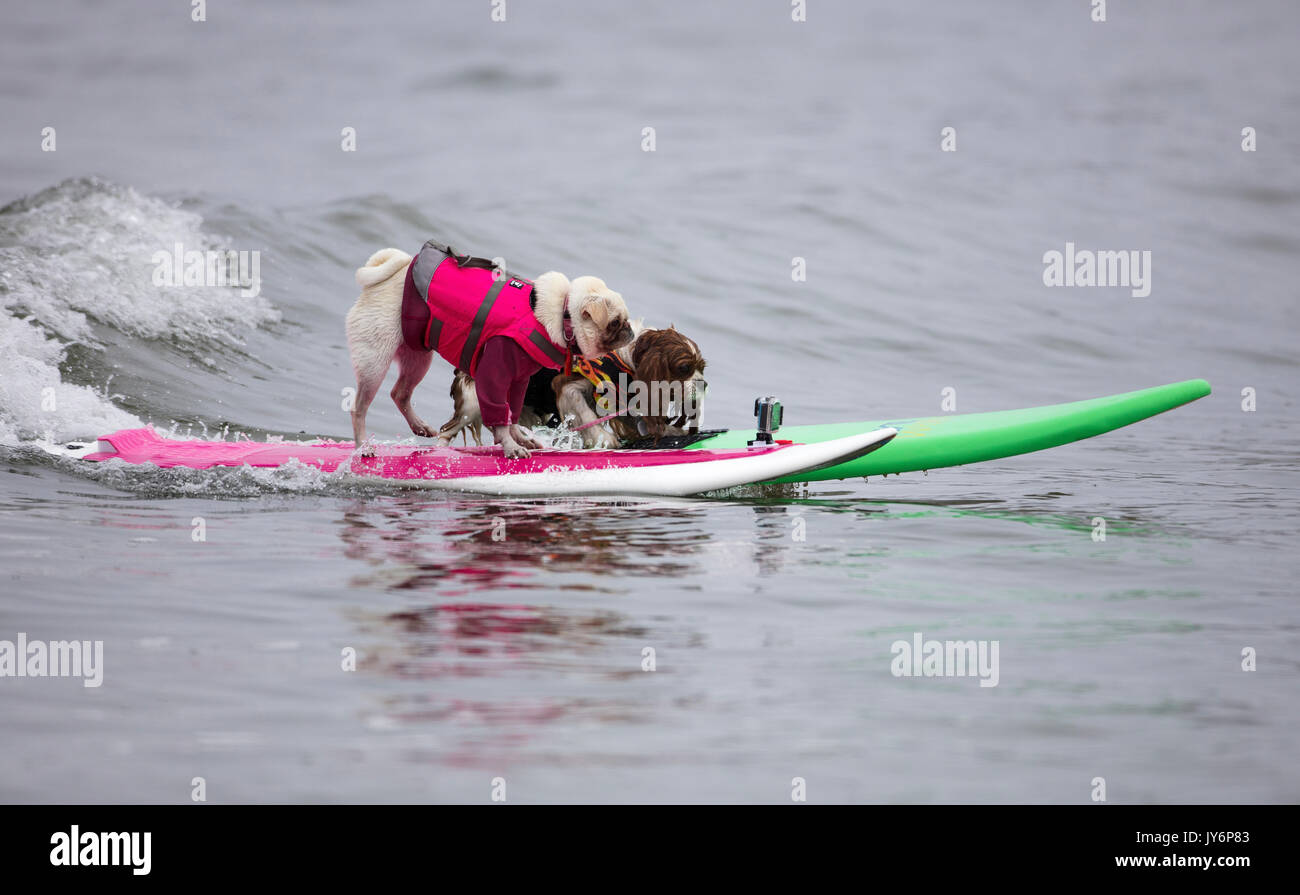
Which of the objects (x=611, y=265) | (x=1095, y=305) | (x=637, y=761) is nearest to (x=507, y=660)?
(x=637, y=761)

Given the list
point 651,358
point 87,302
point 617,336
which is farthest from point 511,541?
point 87,302

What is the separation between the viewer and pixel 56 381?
1034 centimetres

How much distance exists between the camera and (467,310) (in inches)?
283

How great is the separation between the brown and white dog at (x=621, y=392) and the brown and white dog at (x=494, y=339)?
17 centimetres

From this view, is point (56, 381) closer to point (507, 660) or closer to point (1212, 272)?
point (507, 660)

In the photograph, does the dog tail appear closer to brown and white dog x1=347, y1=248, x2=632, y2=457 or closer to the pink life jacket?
brown and white dog x1=347, y1=248, x2=632, y2=457

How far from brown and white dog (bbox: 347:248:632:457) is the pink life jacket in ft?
0.17

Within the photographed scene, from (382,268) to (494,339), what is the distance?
0.84 meters

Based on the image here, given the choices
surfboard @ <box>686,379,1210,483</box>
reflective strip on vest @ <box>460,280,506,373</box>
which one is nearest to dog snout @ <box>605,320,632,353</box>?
reflective strip on vest @ <box>460,280,506,373</box>

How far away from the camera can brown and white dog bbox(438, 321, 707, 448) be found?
7.51 metres

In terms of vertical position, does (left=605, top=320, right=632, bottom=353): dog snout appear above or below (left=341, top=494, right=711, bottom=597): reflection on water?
above

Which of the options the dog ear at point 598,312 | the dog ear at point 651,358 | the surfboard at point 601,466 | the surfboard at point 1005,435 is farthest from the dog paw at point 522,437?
the surfboard at point 1005,435

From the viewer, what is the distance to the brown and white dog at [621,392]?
7508 mm
